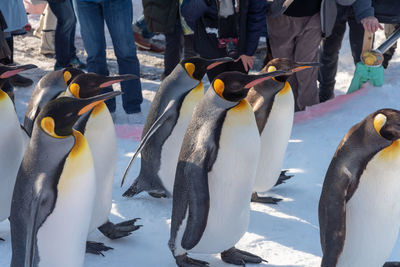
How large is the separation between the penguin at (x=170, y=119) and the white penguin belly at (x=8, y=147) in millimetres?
481

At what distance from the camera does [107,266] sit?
7.35 ft

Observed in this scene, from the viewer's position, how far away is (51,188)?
182cm

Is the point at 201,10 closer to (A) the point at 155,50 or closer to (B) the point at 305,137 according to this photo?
(B) the point at 305,137

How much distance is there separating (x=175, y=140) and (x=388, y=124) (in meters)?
1.06

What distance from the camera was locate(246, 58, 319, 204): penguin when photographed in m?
2.53

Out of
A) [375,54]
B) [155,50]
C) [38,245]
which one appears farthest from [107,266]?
[155,50]

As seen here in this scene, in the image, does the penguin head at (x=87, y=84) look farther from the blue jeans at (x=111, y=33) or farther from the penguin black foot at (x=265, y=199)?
the blue jeans at (x=111, y=33)

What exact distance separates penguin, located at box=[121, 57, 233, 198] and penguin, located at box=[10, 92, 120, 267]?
0.60 m

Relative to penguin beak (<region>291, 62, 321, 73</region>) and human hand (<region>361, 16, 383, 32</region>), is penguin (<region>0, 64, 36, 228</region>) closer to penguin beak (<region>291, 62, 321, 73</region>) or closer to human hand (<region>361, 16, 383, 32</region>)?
penguin beak (<region>291, 62, 321, 73</region>)

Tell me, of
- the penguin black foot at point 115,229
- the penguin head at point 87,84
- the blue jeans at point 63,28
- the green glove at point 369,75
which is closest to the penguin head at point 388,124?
the penguin head at point 87,84

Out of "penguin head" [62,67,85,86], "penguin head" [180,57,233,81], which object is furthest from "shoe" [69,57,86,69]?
"penguin head" [180,57,233,81]

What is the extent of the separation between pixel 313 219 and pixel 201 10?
129 cm

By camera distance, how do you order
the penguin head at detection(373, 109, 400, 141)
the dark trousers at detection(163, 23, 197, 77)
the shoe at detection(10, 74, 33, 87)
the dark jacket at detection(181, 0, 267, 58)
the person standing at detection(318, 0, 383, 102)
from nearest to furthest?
1. the penguin head at detection(373, 109, 400, 141)
2. the dark jacket at detection(181, 0, 267, 58)
3. the person standing at detection(318, 0, 383, 102)
4. the dark trousers at detection(163, 23, 197, 77)
5. the shoe at detection(10, 74, 33, 87)

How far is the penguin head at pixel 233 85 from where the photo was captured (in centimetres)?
206
